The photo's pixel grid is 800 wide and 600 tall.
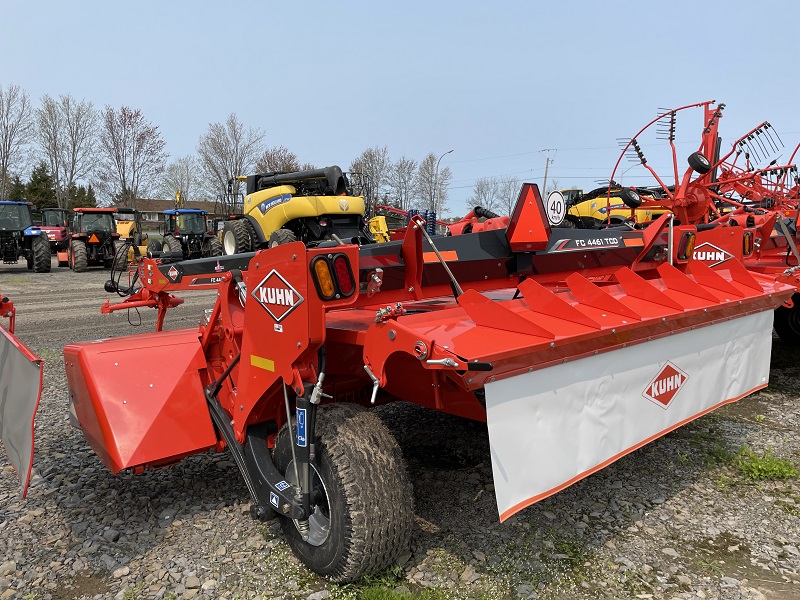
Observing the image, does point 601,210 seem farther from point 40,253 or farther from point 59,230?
point 59,230

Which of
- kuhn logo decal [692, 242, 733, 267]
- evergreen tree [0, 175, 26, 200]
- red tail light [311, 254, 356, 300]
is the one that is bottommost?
kuhn logo decal [692, 242, 733, 267]

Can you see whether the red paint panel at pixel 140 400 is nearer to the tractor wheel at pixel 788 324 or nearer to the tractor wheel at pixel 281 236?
the tractor wheel at pixel 788 324

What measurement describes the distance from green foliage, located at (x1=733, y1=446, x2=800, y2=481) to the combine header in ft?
1.80

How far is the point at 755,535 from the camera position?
2.89 meters

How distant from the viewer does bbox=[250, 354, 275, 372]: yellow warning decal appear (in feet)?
8.24

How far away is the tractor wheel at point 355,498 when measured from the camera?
2.28 metres

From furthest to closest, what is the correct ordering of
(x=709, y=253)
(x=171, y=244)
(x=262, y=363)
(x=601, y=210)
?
(x=171, y=244) < (x=601, y=210) < (x=709, y=253) < (x=262, y=363)

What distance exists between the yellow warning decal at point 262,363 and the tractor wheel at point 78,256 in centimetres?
1874

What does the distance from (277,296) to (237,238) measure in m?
8.22

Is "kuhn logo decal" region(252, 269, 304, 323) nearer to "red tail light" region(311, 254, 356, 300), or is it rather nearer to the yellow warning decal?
"red tail light" region(311, 254, 356, 300)

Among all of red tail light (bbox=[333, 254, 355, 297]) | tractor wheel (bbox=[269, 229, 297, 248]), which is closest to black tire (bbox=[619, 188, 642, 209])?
red tail light (bbox=[333, 254, 355, 297])

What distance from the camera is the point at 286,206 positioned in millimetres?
10117

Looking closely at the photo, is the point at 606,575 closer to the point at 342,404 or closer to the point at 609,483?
the point at 609,483

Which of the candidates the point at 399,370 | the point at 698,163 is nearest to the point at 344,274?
the point at 399,370
